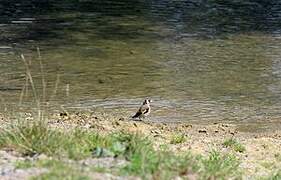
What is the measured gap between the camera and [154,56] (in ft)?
46.9

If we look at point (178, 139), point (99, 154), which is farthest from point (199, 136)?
point (99, 154)

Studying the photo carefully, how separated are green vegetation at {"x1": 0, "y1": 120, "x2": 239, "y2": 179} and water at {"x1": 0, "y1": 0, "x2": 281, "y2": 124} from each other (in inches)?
153

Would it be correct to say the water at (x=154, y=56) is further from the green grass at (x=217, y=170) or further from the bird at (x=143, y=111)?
the green grass at (x=217, y=170)

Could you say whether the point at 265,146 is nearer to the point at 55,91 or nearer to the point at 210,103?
the point at 210,103

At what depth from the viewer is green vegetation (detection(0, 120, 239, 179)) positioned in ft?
16.9

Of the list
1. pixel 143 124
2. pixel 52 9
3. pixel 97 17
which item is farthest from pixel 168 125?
pixel 52 9

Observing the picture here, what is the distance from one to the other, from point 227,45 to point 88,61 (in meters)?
3.01

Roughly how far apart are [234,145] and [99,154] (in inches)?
136

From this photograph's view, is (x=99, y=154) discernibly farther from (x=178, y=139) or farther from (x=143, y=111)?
(x=143, y=111)

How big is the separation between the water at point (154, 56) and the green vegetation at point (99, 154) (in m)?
3.90

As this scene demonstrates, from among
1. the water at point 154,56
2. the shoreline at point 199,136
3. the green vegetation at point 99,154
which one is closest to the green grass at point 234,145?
the shoreline at point 199,136

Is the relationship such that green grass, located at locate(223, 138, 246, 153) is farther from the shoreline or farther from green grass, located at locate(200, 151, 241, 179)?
green grass, located at locate(200, 151, 241, 179)

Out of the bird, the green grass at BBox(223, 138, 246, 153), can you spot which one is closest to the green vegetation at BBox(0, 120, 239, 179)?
the green grass at BBox(223, 138, 246, 153)

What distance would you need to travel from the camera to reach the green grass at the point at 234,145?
28.6 feet
